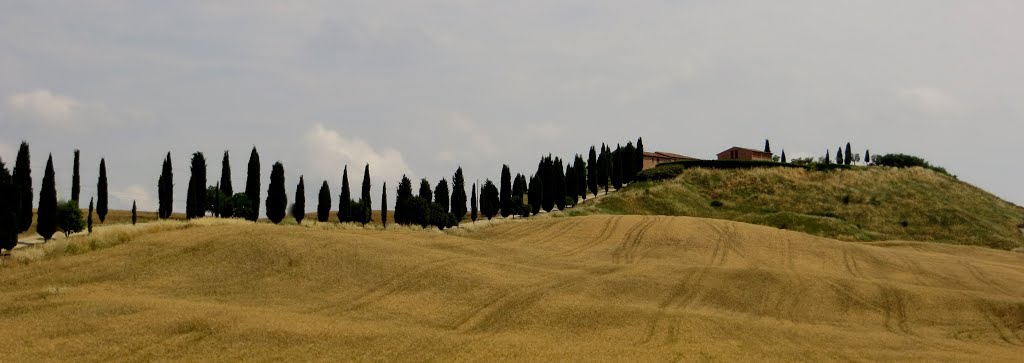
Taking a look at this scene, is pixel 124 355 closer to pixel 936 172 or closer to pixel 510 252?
pixel 510 252

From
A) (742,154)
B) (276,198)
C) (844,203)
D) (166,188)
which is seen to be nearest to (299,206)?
(276,198)

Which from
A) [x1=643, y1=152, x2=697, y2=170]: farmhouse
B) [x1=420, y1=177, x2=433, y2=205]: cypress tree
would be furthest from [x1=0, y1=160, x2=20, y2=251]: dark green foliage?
[x1=643, y1=152, x2=697, y2=170]: farmhouse

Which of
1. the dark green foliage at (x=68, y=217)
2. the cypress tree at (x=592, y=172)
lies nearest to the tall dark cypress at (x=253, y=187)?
the dark green foliage at (x=68, y=217)

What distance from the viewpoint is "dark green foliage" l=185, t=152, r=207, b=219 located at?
6575 centimetres

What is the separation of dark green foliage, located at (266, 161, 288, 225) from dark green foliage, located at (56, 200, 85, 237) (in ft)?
46.5

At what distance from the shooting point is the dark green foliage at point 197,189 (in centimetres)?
6575

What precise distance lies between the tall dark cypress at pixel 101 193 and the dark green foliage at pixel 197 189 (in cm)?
36

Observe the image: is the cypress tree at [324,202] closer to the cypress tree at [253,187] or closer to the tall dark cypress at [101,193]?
the cypress tree at [253,187]

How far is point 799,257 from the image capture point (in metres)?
50.0

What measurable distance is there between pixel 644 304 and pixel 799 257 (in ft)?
76.4

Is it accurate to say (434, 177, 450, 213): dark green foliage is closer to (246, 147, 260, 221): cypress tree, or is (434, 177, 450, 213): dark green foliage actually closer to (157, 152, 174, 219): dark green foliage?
(246, 147, 260, 221): cypress tree

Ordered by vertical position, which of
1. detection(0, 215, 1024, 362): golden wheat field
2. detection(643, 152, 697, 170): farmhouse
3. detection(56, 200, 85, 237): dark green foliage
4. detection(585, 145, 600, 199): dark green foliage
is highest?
detection(643, 152, 697, 170): farmhouse

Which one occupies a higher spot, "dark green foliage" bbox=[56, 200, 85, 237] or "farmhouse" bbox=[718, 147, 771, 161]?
"farmhouse" bbox=[718, 147, 771, 161]

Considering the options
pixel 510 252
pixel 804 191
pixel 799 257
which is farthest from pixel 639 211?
pixel 510 252
